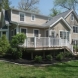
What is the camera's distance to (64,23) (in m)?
23.0

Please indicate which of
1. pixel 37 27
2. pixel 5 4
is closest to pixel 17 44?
pixel 37 27

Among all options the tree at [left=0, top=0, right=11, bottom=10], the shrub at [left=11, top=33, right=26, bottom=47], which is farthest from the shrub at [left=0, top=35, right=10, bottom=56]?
the tree at [left=0, top=0, right=11, bottom=10]

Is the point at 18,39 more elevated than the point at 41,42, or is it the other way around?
the point at 18,39

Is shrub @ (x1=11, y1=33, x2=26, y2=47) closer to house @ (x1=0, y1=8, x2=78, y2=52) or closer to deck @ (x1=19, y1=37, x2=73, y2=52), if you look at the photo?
deck @ (x1=19, y1=37, x2=73, y2=52)

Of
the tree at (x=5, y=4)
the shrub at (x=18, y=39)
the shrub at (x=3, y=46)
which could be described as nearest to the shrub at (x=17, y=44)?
the shrub at (x=18, y=39)

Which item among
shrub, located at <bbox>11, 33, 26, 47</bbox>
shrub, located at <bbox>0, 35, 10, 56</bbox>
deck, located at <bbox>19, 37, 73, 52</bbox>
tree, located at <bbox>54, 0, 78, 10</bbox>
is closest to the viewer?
shrub, located at <bbox>11, 33, 26, 47</bbox>

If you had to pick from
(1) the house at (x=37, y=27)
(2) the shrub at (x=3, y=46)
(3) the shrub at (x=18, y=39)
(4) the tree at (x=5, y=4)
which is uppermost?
(4) the tree at (x=5, y=4)

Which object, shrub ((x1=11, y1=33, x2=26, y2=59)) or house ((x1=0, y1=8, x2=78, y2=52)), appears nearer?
shrub ((x1=11, y1=33, x2=26, y2=59))

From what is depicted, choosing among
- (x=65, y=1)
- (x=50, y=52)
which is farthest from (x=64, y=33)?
(x=65, y=1)

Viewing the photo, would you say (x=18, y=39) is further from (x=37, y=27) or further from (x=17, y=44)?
(x=37, y=27)

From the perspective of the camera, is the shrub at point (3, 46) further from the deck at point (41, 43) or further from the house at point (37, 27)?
the house at point (37, 27)

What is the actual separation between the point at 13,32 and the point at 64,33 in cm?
843

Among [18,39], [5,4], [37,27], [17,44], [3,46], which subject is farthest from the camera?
[5,4]

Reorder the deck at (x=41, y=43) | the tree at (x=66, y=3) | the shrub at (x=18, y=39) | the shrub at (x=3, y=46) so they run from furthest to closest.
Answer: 1. the tree at (x=66, y=3)
2. the deck at (x=41, y=43)
3. the shrub at (x=3, y=46)
4. the shrub at (x=18, y=39)
